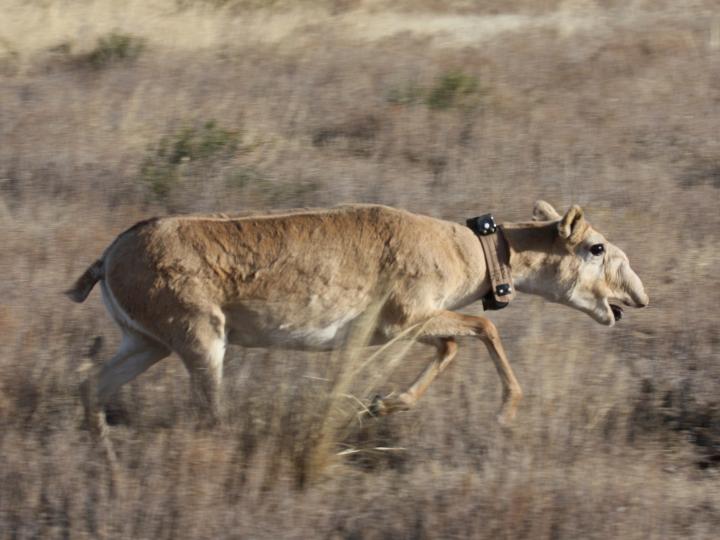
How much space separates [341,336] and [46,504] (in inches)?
81.7

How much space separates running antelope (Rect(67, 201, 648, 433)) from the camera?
6988mm

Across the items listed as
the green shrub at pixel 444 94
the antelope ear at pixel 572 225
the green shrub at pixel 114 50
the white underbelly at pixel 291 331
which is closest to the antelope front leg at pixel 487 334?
the white underbelly at pixel 291 331

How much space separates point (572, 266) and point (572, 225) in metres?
0.30

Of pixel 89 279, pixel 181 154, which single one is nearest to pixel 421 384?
pixel 89 279

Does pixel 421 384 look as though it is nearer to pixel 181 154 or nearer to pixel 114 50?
pixel 181 154

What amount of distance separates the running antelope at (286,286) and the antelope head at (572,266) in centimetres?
3

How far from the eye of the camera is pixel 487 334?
7.48 metres

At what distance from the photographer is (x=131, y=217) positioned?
36.9ft

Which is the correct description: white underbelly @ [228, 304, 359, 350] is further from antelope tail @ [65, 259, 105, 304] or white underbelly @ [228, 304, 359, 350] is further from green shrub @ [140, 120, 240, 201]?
green shrub @ [140, 120, 240, 201]

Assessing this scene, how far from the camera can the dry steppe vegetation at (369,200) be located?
244 inches

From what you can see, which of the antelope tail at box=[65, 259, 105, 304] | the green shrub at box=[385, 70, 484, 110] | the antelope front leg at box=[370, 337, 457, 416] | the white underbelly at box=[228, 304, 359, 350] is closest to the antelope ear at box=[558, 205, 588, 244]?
the antelope front leg at box=[370, 337, 457, 416]

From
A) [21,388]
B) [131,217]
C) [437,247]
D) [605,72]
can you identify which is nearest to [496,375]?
[437,247]

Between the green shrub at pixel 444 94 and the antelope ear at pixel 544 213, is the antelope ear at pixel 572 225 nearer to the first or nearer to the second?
the antelope ear at pixel 544 213

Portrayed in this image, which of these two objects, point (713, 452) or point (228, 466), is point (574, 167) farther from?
point (228, 466)
